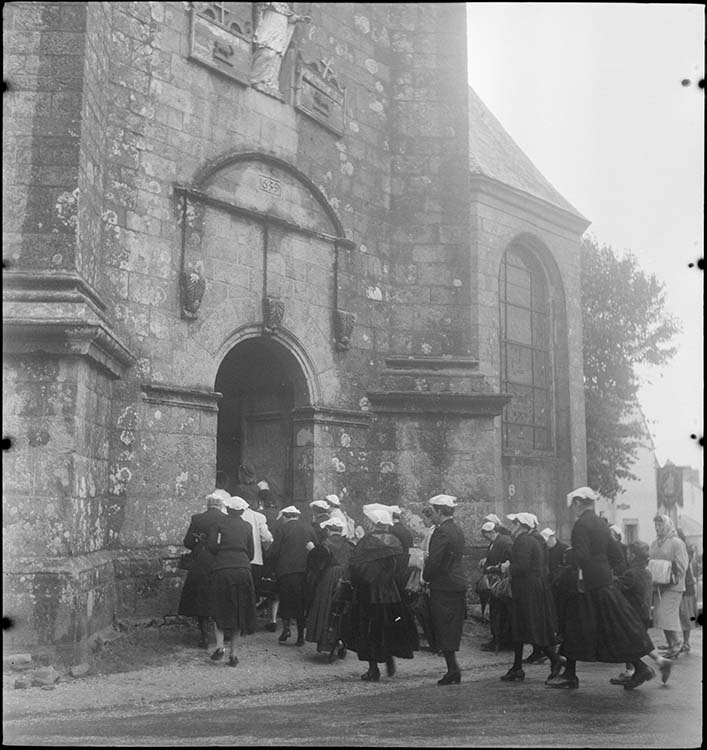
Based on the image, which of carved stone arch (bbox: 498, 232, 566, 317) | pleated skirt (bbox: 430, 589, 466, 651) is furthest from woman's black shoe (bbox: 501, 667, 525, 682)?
carved stone arch (bbox: 498, 232, 566, 317)

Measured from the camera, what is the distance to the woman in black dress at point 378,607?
844 centimetres

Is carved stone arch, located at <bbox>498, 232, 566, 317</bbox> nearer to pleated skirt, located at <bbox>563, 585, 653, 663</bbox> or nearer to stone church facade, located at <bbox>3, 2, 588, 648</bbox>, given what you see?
stone church facade, located at <bbox>3, 2, 588, 648</bbox>

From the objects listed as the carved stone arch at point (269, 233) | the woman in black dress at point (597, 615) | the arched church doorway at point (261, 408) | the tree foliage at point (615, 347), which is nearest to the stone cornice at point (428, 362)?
the carved stone arch at point (269, 233)

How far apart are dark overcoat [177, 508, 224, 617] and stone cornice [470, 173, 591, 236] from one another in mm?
8957

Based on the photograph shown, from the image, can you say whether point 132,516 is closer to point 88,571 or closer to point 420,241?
point 88,571

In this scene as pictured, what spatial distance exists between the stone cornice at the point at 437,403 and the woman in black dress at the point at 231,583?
3.80 meters

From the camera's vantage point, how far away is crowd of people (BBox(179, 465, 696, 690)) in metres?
8.16

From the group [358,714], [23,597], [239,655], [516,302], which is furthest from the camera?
[516,302]

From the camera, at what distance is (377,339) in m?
12.5

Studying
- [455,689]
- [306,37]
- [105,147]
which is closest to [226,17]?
[306,37]

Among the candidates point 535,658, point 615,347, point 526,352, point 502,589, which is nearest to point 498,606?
point 535,658

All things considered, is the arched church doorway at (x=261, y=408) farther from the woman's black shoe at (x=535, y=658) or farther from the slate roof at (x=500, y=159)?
the slate roof at (x=500, y=159)

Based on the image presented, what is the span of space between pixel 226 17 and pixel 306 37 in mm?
1281

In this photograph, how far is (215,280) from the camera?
10.7 m
